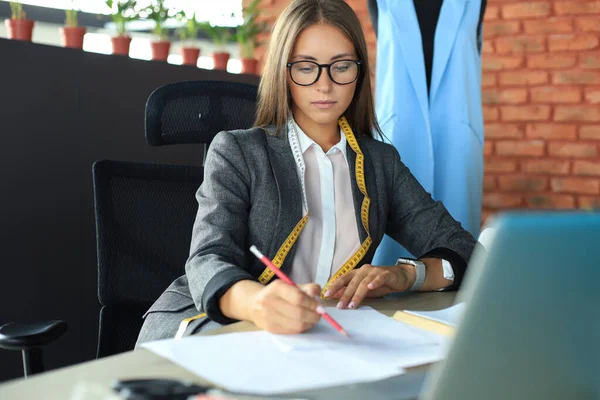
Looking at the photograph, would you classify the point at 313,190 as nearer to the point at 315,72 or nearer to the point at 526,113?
the point at 315,72

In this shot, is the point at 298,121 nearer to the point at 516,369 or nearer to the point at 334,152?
the point at 334,152

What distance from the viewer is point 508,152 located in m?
3.97

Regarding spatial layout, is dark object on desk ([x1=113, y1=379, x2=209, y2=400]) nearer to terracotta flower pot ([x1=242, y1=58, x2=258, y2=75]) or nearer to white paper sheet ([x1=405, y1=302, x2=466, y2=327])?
white paper sheet ([x1=405, y1=302, x2=466, y2=327])

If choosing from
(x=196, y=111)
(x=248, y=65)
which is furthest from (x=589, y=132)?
(x=196, y=111)

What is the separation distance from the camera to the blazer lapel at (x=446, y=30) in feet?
6.77

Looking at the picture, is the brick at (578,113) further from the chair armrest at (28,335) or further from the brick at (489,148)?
the chair armrest at (28,335)

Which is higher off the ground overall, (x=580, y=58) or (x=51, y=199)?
(x=580, y=58)

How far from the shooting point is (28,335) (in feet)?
4.51

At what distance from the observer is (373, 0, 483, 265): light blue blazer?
6.78 feet

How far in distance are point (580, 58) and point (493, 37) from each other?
451 millimetres

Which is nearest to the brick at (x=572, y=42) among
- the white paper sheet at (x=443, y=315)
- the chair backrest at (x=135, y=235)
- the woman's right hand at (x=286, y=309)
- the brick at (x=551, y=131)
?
the brick at (x=551, y=131)

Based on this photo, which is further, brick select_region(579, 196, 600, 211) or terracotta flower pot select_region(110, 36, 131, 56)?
brick select_region(579, 196, 600, 211)

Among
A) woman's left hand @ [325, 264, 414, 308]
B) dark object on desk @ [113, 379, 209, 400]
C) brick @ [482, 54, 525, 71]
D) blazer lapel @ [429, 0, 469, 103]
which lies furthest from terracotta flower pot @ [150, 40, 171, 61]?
dark object on desk @ [113, 379, 209, 400]

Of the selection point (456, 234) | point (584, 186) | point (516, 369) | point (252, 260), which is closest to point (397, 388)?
point (516, 369)
